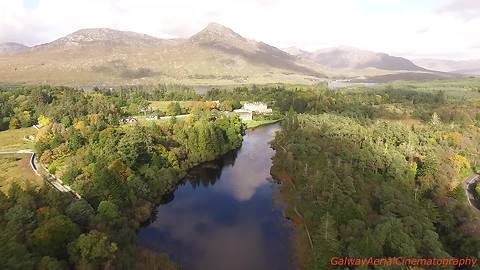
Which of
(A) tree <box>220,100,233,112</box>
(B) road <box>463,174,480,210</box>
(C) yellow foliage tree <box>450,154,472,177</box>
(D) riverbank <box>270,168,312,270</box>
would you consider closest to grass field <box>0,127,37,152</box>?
(D) riverbank <box>270,168,312,270</box>

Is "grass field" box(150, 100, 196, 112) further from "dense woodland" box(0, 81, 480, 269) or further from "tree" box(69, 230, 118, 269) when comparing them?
"tree" box(69, 230, 118, 269)

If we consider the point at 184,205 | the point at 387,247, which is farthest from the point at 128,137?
the point at 387,247

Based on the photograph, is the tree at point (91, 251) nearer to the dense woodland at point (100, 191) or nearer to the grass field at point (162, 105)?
the dense woodland at point (100, 191)

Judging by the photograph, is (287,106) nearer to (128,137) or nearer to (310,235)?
(128,137)

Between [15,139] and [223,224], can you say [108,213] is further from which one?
[15,139]

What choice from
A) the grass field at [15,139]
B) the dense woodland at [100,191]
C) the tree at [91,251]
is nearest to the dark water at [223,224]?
the dense woodland at [100,191]

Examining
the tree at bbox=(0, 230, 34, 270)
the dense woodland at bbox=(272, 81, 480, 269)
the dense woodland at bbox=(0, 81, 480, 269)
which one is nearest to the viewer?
the tree at bbox=(0, 230, 34, 270)
